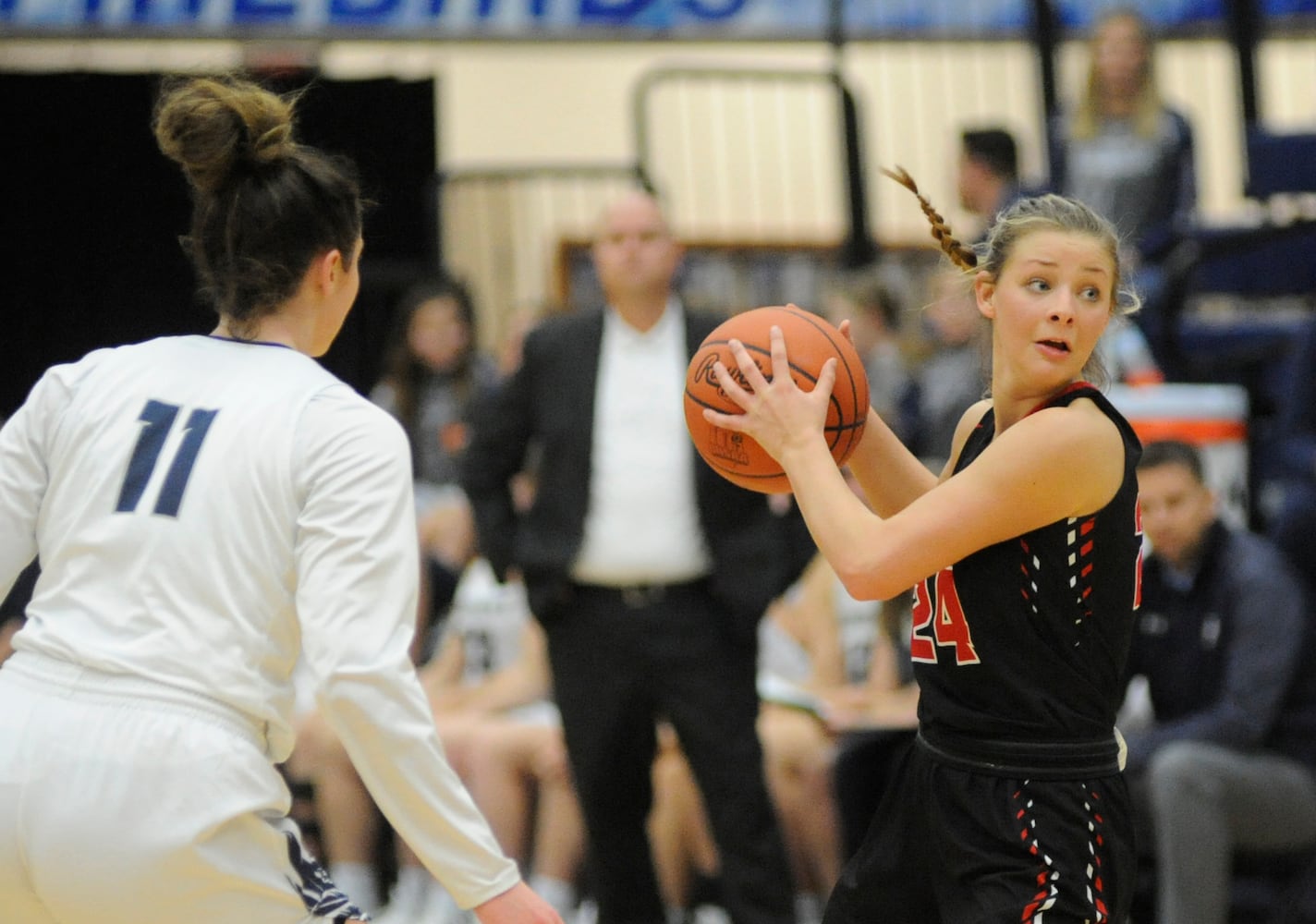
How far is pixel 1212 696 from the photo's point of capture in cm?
523

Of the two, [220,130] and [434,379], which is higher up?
[220,130]

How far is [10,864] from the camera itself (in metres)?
2.47

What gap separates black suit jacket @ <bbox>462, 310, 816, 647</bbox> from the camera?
A: 5.13 meters

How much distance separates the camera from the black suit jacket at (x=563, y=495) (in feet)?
16.8

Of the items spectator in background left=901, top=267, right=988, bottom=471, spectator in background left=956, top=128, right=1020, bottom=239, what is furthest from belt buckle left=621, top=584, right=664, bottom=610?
spectator in background left=956, top=128, right=1020, bottom=239

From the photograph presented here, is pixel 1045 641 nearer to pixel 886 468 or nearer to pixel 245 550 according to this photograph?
pixel 886 468

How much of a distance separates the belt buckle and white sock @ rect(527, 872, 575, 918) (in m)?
1.36

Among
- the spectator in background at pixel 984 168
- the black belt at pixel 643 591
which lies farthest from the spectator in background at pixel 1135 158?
the black belt at pixel 643 591

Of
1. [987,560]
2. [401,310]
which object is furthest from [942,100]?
[987,560]

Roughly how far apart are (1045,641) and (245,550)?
1.21 m

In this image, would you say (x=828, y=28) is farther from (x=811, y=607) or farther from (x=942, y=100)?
(x=811, y=607)

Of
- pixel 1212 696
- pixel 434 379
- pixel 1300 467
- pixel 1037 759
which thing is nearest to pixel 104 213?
pixel 434 379

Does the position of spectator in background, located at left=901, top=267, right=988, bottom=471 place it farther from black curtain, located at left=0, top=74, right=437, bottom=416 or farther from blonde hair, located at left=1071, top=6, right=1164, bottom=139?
black curtain, located at left=0, top=74, right=437, bottom=416

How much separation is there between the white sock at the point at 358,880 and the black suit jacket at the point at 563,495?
1.59m
